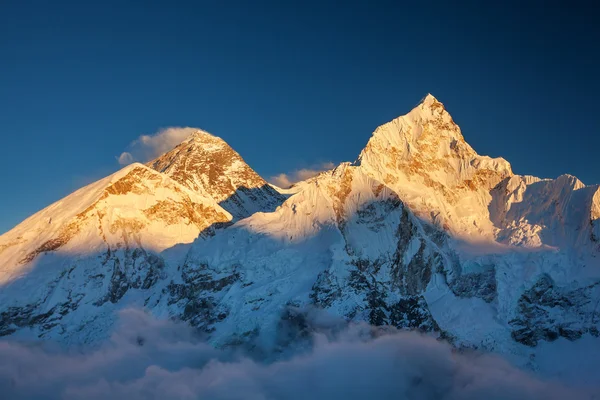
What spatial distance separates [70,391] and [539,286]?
403ft

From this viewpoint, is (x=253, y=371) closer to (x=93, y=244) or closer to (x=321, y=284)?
(x=321, y=284)

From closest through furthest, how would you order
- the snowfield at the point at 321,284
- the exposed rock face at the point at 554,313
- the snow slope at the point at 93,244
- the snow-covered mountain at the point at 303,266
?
the snowfield at the point at 321,284, the snow-covered mountain at the point at 303,266, the snow slope at the point at 93,244, the exposed rock face at the point at 554,313

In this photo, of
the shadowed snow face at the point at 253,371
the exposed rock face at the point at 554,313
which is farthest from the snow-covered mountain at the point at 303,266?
the shadowed snow face at the point at 253,371

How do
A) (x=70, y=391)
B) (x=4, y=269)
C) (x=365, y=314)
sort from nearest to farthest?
(x=70, y=391) < (x=365, y=314) < (x=4, y=269)

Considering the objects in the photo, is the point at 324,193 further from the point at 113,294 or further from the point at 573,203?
the point at 573,203

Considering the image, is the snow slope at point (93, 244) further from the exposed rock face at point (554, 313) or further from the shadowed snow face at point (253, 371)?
the exposed rock face at point (554, 313)

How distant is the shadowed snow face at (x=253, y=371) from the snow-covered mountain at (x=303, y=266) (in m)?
4.97

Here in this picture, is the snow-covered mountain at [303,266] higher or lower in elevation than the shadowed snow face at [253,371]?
higher

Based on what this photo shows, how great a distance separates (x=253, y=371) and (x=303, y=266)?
101ft

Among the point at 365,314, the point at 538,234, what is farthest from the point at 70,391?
the point at 538,234

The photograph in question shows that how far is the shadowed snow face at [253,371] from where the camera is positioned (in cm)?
14150

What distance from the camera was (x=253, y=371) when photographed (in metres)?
145

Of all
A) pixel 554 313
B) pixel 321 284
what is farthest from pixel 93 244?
pixel 554 313

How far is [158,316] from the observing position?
157m
